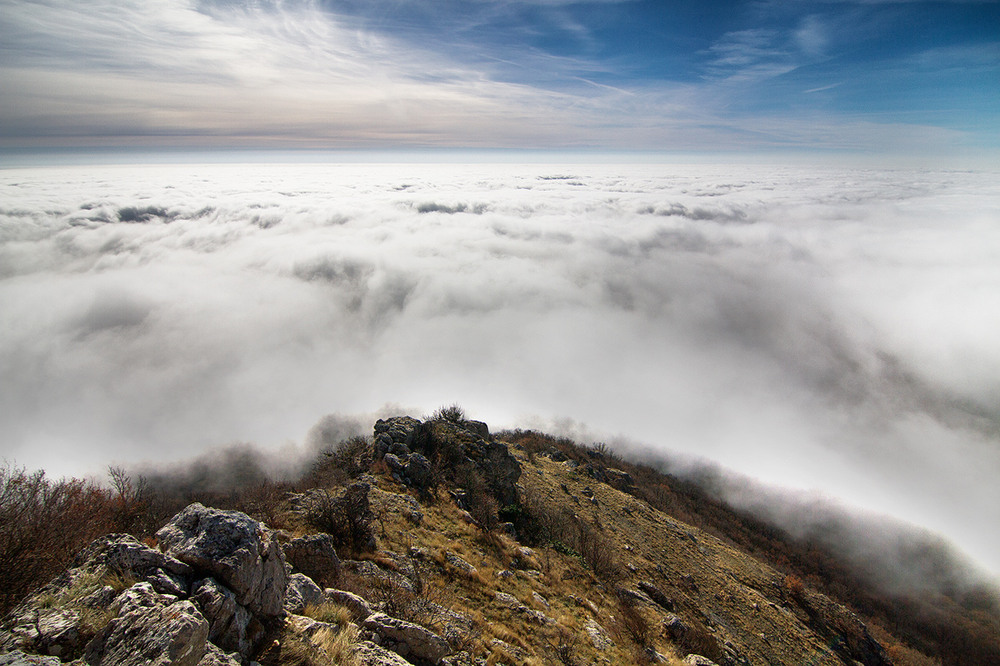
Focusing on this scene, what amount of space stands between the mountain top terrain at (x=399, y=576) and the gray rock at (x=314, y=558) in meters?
0.05

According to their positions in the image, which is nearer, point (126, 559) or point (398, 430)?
point (126, 559)

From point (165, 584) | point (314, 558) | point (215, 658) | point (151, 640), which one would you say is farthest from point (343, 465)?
point (151, 640)

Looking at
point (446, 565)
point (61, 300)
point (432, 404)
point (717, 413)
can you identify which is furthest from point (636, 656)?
point (61, 300)

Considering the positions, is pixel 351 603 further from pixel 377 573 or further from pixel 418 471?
pixel 418 471

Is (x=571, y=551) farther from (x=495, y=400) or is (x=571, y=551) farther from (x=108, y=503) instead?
(x=495, y=400)

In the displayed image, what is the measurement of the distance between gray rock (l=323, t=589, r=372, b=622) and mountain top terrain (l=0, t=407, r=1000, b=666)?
48 mm

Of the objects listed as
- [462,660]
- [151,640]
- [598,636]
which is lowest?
[598,636]

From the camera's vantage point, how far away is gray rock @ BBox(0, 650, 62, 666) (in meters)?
4.74

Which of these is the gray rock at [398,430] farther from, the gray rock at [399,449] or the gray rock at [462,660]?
the gray rock at [462,660]

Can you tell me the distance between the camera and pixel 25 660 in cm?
482

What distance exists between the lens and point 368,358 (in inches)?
6678

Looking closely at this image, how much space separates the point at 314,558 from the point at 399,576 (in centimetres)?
343

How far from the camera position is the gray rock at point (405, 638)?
27.6ft

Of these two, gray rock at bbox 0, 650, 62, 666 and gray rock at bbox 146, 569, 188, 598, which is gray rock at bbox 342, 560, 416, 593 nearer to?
gray rock at bbox 146, 569, 188, 598
